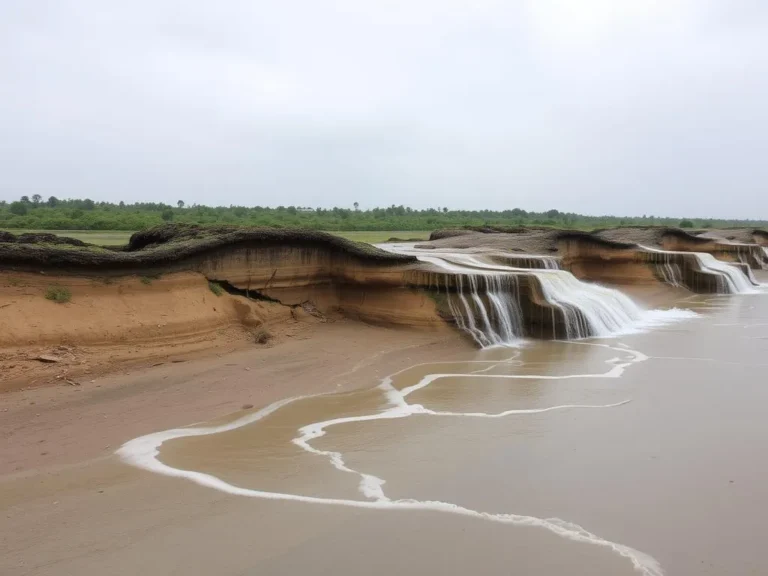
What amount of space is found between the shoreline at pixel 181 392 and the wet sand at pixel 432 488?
0.06 meters

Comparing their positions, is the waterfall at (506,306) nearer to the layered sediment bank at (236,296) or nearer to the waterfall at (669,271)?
the layered sediment bank at (236,296)

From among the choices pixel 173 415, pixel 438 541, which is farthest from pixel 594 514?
pixel 173 415

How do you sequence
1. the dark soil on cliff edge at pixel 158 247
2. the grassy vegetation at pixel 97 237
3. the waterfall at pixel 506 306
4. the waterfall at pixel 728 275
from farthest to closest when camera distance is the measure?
the waterfall at pixel 728 275 → the grassy vegetation at pixel 97 237 → the waterfall at pixel 506 306 → the dark soil on cliff edge at pixel 158 247

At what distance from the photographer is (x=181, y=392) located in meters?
7.60

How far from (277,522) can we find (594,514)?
95.7 inches

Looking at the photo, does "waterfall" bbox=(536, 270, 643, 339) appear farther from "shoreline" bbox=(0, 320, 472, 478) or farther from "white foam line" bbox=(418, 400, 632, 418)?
"white foam line" bbox=(418, 400, 632, 418)

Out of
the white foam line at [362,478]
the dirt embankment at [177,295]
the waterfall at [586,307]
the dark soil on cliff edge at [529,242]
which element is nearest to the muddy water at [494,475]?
the white foam line at [362,478]

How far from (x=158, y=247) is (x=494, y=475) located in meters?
7.58

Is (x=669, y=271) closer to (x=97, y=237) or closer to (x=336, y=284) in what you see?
(x=336, y=284)

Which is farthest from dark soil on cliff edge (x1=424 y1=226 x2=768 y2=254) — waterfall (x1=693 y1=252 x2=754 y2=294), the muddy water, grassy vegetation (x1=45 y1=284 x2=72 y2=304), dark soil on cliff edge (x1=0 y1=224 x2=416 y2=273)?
grassy vegetation (x1=45 y1=284 x2=72 y2=304)

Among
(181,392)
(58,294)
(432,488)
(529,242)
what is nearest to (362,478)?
(432,488)

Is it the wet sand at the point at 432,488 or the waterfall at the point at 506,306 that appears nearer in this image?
the wet sand at the point at 432,488

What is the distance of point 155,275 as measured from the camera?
9.49m

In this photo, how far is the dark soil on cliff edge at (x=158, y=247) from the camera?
8.23 meters
